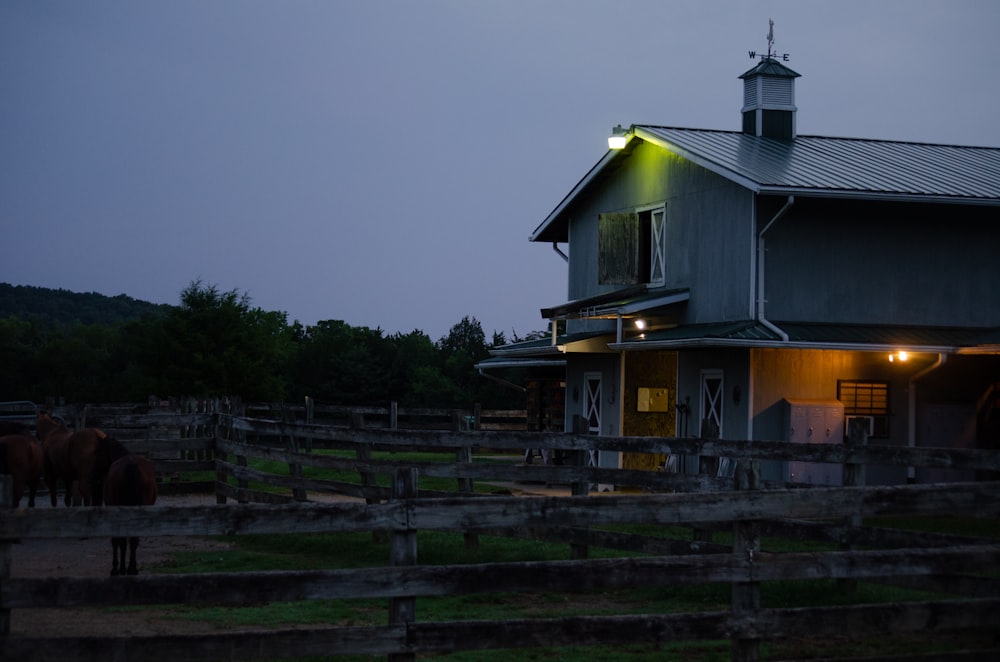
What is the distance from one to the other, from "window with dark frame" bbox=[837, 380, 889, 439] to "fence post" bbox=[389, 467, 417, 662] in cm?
1629

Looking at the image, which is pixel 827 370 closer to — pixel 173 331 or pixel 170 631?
pixel 170 631

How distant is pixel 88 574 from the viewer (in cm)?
1188

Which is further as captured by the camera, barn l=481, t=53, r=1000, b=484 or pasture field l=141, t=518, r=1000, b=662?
barn l=481, t=53, r=1000, b=484

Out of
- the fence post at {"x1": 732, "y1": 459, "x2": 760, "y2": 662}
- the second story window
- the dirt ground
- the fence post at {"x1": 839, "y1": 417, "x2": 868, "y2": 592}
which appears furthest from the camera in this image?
the second story window

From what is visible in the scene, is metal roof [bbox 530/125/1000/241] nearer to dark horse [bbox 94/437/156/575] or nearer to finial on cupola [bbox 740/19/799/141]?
finial on cupola [bbox 740/19/799/141]

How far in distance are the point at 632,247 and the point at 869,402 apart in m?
6.04

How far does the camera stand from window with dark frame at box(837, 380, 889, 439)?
849 inches

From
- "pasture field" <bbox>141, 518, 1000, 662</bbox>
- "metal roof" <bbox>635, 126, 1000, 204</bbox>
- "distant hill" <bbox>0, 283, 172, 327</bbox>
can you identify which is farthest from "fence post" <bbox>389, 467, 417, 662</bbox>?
"distant hill" <bbox>0, 283, 172, 327</bbox>

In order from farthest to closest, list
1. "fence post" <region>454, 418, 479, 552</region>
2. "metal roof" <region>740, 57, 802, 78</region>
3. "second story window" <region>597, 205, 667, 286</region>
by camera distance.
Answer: "metal roof" <region>740, 57, 802, 78</region>, "second story window" <region>597, 205, 667, 286</region>, "fence post" <region>454, 418, 479, 552</region>

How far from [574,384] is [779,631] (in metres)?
20.8

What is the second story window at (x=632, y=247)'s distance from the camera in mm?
24688

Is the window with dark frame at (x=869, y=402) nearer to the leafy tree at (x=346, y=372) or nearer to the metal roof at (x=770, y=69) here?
the metal roof at (x=770, y=69)

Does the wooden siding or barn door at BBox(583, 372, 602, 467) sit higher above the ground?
the wooden siding

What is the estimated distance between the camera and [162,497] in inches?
837
